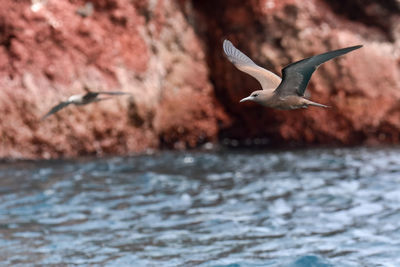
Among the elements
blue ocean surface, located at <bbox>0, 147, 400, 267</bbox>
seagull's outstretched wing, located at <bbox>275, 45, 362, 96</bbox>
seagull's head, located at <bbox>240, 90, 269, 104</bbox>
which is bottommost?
blue ocean surface, located at <bbox>0, 147, 400, 267</bbox>

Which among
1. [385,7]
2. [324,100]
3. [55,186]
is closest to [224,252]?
[55,186]

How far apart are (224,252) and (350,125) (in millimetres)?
5658

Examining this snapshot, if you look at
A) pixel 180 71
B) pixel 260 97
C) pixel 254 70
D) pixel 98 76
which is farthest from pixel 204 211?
pixel 180 71

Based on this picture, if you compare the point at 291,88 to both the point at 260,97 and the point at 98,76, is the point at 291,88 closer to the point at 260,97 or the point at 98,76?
the point at 260,97

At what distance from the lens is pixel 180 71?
33.7 feet

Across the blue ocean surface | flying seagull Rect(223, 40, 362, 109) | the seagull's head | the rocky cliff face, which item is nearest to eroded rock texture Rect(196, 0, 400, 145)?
the rocky cliff face

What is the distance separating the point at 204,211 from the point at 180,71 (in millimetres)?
4589

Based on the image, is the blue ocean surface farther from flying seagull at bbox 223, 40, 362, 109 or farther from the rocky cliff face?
flying seagull at bbox 223, 40, 362, 109

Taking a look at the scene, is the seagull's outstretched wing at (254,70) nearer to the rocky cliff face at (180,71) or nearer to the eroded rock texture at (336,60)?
the rocky cliff face at (180,71)

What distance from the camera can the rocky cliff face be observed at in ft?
29.7

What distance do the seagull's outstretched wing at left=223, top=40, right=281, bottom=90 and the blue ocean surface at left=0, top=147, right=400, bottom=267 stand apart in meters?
1.27

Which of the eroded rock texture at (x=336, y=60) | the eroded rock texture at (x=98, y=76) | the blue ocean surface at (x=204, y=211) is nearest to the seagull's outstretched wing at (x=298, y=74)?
the blue ocean surface at (x=204, y=211)

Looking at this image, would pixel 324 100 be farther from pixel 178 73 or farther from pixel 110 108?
pixel 110 108

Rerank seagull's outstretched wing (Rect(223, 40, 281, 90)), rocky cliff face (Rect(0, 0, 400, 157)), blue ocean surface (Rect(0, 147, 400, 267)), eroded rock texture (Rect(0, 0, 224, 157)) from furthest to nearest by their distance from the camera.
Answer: rocky cliff face (Rect(0, 0, 400, 157)) < eroded rock texture (Rect(0, 0, 224, 157)) < blue ocean surface (Rect(0, 147, 400, 267)) < seagull's outstretched wing (Rect(223, 40, 281, 90))
